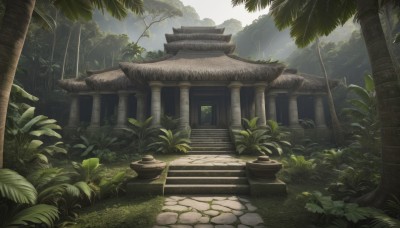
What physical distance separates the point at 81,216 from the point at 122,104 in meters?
11.3

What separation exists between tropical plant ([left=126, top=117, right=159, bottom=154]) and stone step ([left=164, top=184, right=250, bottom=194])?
472 centimetres

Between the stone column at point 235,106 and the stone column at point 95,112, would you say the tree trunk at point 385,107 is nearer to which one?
the stone column at point 235,106

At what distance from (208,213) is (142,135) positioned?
23.9 feet

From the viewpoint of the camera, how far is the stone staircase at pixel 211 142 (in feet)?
31.3

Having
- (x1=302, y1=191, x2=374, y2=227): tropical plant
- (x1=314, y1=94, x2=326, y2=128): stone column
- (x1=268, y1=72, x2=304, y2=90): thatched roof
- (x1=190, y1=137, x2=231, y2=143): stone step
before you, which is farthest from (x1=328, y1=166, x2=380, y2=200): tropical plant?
(x1=314, y1=94, x2=326, y2=128): stone column

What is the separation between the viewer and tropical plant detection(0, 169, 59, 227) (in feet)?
8.83

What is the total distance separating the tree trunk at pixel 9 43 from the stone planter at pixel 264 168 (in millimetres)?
5000

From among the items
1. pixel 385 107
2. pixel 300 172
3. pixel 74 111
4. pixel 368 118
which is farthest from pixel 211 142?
pixel 74 111

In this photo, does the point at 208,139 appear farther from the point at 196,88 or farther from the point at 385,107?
the point at 385,107

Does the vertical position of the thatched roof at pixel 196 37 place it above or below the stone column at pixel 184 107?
above

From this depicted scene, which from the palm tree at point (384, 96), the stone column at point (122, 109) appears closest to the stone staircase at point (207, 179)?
the palm tree at point (384, 96)

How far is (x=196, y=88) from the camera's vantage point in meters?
16.2

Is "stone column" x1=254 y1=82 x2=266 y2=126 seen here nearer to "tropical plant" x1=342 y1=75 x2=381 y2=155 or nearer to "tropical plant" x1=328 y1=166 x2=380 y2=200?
"tropical plant" x1=342 y1=75 x2=381 y2=155

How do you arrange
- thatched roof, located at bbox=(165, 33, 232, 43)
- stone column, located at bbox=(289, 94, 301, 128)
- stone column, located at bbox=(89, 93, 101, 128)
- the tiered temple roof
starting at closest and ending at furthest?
the tiered temple roof, stone column, located at bbox=(289, 94, 301, 128), stone column, located at bbox=(89, 93, 101, 128), thatched roof, located at bbox=(165, 33, 232, 43)
